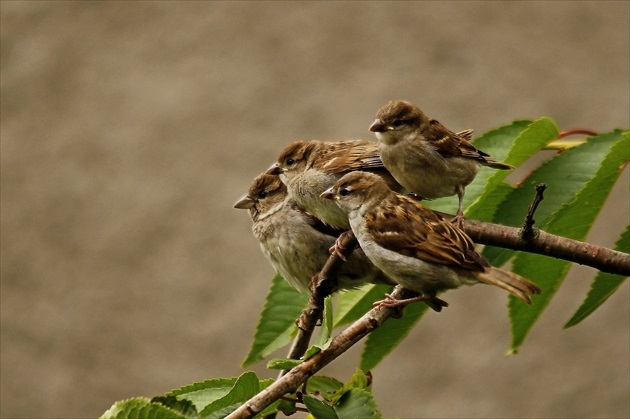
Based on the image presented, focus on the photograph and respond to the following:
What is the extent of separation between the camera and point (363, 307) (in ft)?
5.08

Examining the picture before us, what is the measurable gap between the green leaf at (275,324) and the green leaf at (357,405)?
309 mm

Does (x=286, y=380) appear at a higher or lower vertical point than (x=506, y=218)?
lower

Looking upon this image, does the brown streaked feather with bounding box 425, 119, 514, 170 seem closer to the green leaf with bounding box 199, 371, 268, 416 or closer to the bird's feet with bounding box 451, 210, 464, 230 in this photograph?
the bird's feet with bounding box 451, 210, 464, 230

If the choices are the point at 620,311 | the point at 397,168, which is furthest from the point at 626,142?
the point at 620,311

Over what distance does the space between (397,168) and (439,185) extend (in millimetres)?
A: 72

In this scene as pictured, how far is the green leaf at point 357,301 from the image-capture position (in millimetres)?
1526

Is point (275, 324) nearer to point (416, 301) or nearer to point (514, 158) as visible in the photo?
point (416, 301)

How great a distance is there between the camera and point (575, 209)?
1345 millimetres

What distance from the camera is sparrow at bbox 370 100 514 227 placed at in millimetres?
1573

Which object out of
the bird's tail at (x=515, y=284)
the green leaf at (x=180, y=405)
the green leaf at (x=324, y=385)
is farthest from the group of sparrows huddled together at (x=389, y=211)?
the green leaf at (x=180, y=405)

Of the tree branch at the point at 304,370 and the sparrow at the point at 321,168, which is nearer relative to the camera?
the tree branch at the point at 304,370

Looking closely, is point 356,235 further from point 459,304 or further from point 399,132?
point 459,304

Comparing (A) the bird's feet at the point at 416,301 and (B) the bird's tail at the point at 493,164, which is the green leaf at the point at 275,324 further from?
(B) the bird's tail at the point at 493,164

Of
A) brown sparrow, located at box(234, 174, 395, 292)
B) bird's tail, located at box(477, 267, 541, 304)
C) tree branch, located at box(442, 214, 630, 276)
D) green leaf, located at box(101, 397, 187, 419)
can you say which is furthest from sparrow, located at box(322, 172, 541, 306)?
green leaf, located at box(101, 397, 187, 419)
